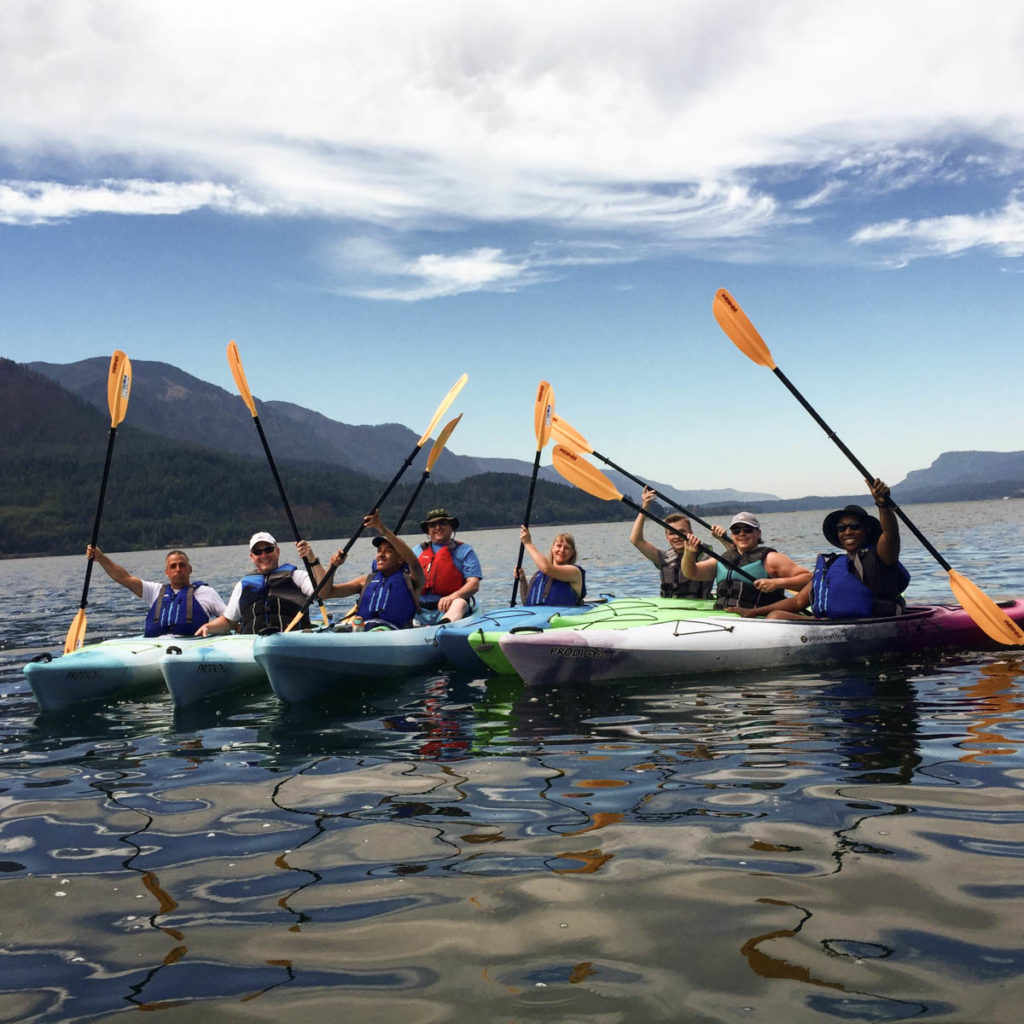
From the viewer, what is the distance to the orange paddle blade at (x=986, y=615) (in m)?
9.90

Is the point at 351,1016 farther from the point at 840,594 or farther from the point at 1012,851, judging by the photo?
the point at 840,594

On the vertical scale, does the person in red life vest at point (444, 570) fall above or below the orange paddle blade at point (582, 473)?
below

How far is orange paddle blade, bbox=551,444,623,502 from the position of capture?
37.9 ft

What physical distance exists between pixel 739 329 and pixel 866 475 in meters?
2.65

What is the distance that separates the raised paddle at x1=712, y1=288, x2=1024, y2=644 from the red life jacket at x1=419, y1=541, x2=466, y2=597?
4.60 m

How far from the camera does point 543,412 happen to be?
1379 centimetres

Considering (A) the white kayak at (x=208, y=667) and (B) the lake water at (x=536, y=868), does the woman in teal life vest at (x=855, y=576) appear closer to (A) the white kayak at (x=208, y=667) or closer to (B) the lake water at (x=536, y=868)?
(B) the lake water at (x=536, y=868)

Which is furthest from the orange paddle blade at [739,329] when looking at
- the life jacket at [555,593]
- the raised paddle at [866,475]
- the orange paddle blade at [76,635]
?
the orange paddle blade at [76,635]

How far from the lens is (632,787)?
17.7 feet

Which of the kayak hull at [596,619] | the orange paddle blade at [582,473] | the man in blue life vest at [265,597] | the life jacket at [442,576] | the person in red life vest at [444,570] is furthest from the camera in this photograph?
the life jacket at [442,576]

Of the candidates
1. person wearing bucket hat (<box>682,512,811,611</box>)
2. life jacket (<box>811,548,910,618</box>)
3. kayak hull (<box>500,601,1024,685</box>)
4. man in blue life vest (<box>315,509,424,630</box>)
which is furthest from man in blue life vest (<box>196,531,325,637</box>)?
life jacket (<box>811,548,910,618</box>)

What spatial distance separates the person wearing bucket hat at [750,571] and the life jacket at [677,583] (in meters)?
0.72

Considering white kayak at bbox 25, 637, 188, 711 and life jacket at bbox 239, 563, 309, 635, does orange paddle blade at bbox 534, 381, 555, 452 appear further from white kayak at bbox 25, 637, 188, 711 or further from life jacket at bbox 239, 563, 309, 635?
white kayak at bbox 25, 637, 188, 711

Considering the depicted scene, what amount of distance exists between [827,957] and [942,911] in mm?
621
